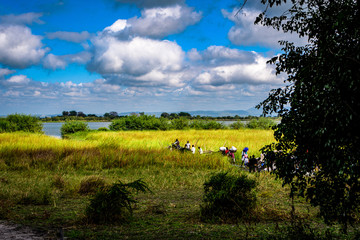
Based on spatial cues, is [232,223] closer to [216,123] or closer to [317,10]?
[317,10]

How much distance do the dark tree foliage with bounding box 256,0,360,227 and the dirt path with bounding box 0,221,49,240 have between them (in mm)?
4430

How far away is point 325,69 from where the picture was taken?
13.0ft

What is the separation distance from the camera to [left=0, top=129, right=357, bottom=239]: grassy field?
611 centimetres

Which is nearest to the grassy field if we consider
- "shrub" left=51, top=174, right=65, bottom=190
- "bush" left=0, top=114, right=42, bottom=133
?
"shrub" left=51, top=174, right=65, bottom=190

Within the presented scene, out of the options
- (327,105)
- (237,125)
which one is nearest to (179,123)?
(237,125)

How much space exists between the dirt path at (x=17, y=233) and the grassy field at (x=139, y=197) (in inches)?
10.7

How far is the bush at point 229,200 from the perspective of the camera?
22.6ft

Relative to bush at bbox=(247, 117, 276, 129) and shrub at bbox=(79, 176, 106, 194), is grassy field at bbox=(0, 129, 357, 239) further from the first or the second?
bush at bbox=(247, 117, 276, 129)

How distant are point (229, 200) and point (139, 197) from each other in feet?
12.2

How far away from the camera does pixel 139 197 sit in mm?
9781

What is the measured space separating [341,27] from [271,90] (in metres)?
1.26

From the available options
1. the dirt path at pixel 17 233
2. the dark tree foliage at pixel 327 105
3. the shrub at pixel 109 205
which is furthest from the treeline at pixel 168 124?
the dark tree foliage at pixel 327 105

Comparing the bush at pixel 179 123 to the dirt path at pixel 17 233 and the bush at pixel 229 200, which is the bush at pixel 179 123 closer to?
the bush at pixel 229 200

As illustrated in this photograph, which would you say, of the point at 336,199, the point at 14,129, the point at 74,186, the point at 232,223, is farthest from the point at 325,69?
the point at 14,129
